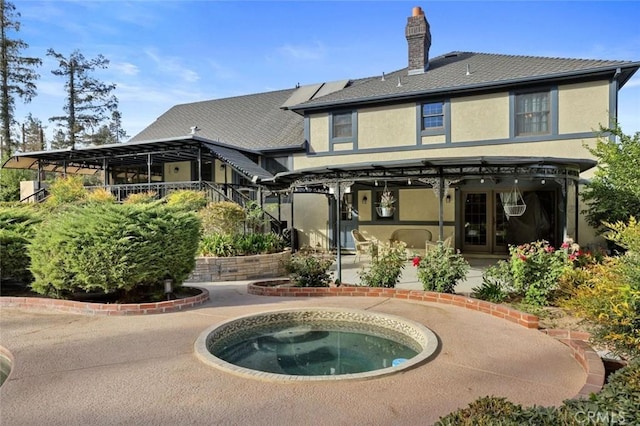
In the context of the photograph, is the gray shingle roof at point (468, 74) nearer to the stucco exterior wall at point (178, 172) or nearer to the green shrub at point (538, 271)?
the stucco exterior wall at point (178, 172)

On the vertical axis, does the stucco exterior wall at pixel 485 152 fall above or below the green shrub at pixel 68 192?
above

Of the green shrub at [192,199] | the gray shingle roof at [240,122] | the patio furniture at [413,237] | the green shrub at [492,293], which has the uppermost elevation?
the gray shingle roof at [240,122]

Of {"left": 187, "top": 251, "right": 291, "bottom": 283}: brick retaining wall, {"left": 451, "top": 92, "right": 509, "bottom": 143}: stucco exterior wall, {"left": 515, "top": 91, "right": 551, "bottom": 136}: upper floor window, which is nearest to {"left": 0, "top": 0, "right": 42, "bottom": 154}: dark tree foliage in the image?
{"left": 187, "top": 251, "right": 291, "bottom": 283}: brick retaining wall

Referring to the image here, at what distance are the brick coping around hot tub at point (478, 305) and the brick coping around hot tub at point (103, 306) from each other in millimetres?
1649

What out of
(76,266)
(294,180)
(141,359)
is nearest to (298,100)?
(294,180)

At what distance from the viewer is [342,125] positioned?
1451 centimetres

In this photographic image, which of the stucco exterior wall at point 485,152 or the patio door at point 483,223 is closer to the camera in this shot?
the stucco exterior wall at point 485,152

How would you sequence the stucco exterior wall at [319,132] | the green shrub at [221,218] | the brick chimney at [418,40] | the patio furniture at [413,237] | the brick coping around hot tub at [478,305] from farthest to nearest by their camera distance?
the stucco exterior wall at [319,132] < the brick chimney at [418,40] < the patio furniture at [413,237] < the green shrub at [221,218] < the brick coping around hot tub at [478,305]

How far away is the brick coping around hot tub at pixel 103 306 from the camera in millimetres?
6152

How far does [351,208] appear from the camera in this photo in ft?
48.1

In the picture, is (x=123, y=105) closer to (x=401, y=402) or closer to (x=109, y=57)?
(x=109, y=57)

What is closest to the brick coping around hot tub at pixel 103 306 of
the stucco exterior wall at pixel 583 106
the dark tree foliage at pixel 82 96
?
the stucco exterior wall at pixel 583 106

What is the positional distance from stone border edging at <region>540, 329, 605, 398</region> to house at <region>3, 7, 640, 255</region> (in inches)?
166

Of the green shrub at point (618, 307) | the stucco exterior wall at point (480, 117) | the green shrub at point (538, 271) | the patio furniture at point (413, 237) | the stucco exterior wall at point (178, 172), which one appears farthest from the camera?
the stucco exterior wall at point (178, 172)
